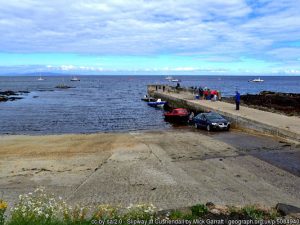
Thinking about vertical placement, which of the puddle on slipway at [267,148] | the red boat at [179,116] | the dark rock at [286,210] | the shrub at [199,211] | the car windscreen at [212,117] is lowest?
the red boat at [179,116]

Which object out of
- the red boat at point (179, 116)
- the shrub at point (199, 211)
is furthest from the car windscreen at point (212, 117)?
the shrub at point (199, 211)

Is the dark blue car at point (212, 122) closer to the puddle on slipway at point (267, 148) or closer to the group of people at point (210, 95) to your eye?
Answer: the puddle on slipway at point (267, 148)

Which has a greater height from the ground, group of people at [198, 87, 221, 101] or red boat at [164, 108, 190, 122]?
group of people at [198, 87, 221, 101]

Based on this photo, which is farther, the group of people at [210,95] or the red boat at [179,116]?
the group of people at [210,95]

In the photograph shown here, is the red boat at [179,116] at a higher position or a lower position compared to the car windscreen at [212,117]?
lower

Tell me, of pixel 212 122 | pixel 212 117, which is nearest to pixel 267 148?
pixel 212 122

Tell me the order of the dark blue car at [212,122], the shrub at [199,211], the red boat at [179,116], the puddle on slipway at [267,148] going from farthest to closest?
1. the red boat at [179,116]
2. the dark blue car at [212,122]
3. the puddle on slipway at [267,148]
4. the shrub at [199,211]

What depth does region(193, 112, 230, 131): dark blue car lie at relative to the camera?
28406 mm

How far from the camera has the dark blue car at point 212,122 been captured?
28406 mm

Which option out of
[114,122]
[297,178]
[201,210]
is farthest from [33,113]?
[201,210]

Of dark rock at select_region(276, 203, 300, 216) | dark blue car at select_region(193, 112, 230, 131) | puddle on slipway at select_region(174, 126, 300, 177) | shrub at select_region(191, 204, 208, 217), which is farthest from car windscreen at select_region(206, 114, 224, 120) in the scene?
shrub at select_region(191, 204, 208, 217)

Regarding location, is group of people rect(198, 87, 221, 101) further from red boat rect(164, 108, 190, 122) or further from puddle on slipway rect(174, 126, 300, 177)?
puddle on slipway rect(174, 126, 300, 177)

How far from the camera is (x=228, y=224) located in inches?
297

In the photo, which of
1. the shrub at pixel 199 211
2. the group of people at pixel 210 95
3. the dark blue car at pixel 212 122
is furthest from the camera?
the group of people at pixel 210 95
